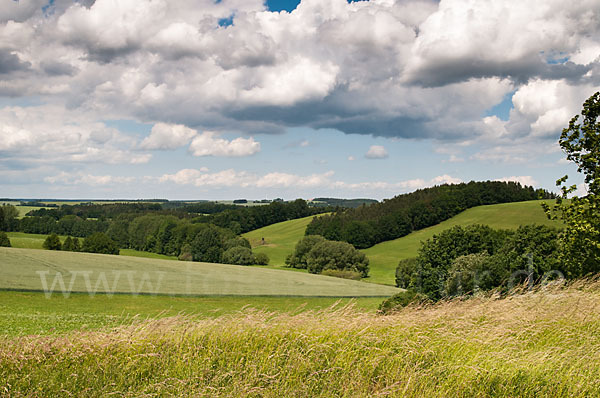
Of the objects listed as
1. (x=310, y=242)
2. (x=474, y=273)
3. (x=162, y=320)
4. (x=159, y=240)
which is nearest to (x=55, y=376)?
(x=162, y=320)

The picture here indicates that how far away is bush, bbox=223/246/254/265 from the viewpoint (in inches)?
3716

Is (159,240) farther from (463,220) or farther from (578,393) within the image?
(578,393)

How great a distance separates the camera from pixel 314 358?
6.28m

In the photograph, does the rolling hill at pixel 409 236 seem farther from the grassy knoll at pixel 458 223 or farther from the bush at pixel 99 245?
the bush at pixel 99 245

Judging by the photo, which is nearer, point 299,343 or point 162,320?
point 299,343

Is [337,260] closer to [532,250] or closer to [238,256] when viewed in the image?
[238,256]

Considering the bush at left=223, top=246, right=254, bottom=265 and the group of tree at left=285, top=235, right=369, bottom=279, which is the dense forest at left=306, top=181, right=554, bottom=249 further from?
the bush at left=223, top=246, right=254, bottom=265

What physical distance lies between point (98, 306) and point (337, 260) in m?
58.7

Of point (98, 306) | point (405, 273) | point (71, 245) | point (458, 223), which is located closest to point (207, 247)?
point (71, 245)

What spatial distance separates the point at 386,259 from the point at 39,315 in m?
83.7

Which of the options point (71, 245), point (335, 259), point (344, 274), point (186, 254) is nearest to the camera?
point (344, 274)

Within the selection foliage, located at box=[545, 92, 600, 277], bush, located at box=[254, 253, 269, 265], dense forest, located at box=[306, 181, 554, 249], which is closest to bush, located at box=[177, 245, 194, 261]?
bush, located at box=[254, 253, 269, 265]

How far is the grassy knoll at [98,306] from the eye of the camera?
23.5m

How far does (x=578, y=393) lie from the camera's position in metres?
5.60
